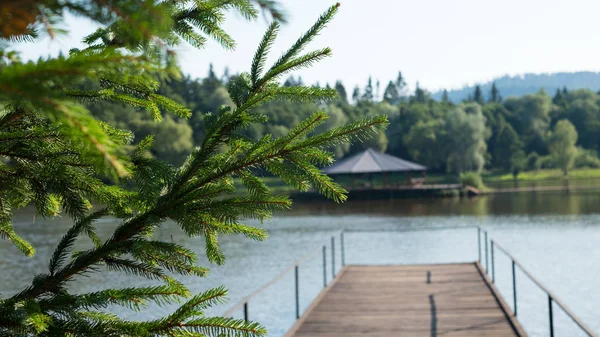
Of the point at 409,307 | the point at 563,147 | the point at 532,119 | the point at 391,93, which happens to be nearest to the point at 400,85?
the point at 391,93

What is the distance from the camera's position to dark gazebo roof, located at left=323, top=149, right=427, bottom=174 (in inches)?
1622

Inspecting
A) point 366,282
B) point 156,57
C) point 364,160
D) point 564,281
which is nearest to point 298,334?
point 366,282

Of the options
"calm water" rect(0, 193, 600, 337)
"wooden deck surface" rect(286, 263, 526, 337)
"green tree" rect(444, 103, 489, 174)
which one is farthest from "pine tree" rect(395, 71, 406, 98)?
"wooden deck surface" rect(286, 263, 526, 337)

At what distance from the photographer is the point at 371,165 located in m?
42.2

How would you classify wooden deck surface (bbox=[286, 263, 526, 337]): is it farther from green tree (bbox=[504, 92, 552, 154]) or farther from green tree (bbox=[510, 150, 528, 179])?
green tree (bbox=[504, 92, 552, 154])

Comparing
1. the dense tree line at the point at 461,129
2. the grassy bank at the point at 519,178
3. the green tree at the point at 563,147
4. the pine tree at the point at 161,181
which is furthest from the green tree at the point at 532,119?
the pine tree at the point at 161,181

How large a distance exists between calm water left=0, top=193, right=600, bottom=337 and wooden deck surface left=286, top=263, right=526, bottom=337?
3.19 feet

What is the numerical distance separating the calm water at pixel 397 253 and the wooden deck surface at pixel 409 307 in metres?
0.97

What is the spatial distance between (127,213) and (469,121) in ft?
178

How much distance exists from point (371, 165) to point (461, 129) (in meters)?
14.9

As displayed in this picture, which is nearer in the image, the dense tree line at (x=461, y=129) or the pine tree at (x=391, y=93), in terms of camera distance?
the dense tree line at (x=461, y=129)

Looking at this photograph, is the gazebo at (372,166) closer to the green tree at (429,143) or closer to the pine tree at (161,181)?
the green tree at (429,143)

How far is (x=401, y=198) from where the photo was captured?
39375 mm

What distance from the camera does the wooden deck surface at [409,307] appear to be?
592cm
